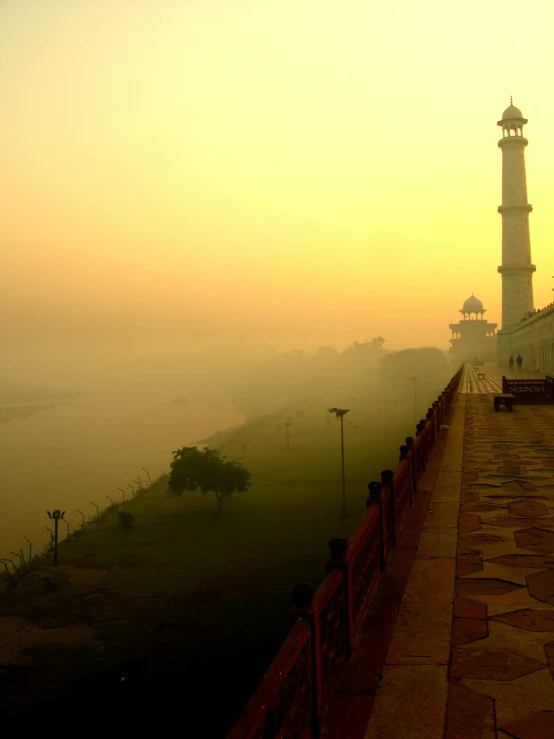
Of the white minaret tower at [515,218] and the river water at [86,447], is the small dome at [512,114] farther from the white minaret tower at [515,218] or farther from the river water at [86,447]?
the river water at [86,447]

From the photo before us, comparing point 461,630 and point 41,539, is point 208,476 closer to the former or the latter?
point 41,539

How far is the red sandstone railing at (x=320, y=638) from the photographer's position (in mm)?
2264

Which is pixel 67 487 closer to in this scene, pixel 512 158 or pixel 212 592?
pixel 212 592

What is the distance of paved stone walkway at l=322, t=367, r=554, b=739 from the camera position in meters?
2.95

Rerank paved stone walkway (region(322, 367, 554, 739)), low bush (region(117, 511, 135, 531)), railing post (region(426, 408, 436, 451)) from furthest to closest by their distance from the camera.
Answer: low bush (region(117, 511, 135, 531)) < railing post (region(426, 408, 436, 451)) < paved stone walkway (region(322, 367, 554, 739))

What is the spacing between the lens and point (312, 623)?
9.11 ft

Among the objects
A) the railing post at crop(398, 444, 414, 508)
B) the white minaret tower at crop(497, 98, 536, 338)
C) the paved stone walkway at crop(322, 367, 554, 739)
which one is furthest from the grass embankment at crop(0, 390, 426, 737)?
the white minaret tower at crop(497, 98, 536, 338)

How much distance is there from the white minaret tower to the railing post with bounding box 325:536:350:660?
49.6m

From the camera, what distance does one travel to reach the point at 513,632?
3863mm

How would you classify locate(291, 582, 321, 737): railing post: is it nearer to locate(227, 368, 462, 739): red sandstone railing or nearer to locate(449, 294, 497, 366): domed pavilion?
locate(227, 368, 462, 739): red sandstone railing

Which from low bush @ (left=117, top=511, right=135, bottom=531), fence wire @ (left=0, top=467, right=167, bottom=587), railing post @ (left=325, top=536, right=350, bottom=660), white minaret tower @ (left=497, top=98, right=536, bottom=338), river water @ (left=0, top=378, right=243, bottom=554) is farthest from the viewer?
white minaret tower @ (left=497, top=98, right=536, bottom=338)

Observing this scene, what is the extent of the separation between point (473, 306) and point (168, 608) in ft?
248

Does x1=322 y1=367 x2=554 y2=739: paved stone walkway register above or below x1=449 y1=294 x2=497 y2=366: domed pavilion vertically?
below

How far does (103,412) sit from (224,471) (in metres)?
71.1
